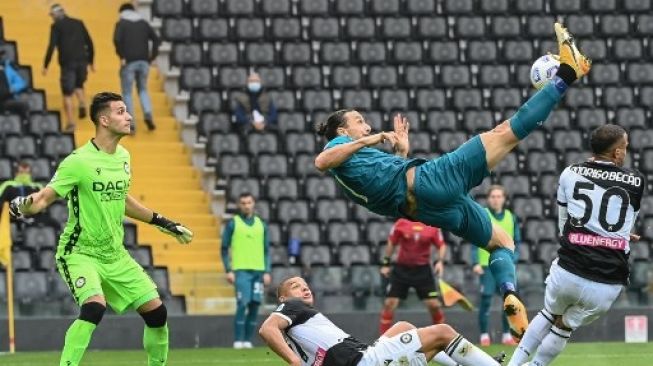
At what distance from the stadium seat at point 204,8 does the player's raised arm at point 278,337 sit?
50.4 feet

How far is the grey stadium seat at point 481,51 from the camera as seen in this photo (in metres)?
27.5

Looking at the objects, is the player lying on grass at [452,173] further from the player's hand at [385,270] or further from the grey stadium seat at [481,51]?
the grey stadium seat at [481,51]

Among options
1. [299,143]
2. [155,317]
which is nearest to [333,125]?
[155,317]

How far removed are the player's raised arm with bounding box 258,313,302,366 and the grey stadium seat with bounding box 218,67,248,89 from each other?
13956 millimetres

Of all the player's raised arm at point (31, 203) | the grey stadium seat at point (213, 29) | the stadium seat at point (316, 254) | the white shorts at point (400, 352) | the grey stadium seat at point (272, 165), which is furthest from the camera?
→ the grey stadium seat at point (213, 29)

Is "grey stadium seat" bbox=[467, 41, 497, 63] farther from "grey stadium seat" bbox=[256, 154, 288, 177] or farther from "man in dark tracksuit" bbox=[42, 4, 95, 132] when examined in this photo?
"man in dark tracksuit" bbox=[42, 4, 95, 132]

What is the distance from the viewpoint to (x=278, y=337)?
12484 mm

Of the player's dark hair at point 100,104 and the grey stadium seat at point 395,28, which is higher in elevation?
the grey stadium seat at point 395,28

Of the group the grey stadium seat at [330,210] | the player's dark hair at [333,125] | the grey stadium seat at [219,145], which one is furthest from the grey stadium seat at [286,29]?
the player's dark hair at [333,125]

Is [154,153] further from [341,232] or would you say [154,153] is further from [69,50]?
[341,232]

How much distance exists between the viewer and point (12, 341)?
68.2 ft

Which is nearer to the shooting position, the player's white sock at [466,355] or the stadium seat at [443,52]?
the player's white sock at [466,355]

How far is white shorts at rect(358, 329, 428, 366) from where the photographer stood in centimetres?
1187

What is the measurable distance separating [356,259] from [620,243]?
1113 cm
